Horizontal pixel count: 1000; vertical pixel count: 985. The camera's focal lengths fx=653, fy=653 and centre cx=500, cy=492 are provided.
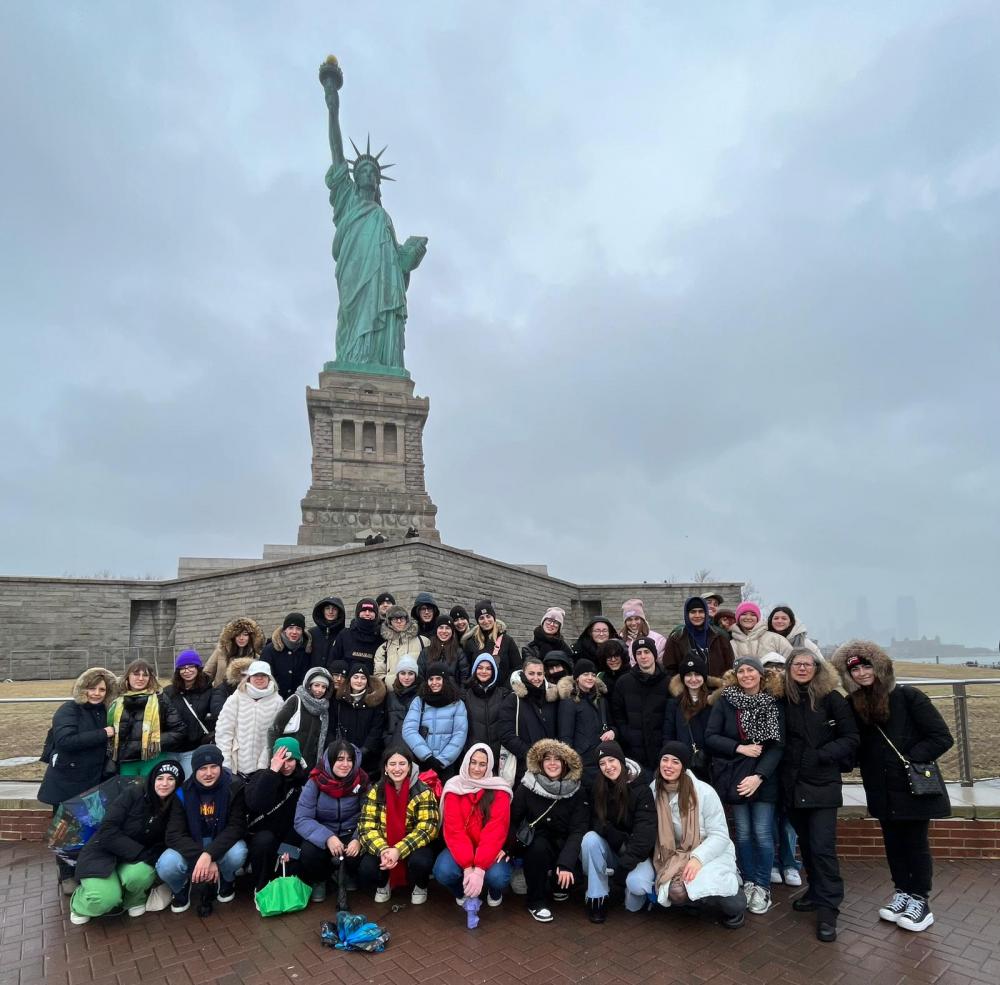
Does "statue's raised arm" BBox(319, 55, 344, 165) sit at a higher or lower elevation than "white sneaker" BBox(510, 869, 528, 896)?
higher

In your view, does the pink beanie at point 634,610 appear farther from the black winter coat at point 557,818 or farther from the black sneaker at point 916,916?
the black sneaker at point 916,916

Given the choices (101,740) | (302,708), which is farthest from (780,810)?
(101,740)

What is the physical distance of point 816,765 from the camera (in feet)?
14.6

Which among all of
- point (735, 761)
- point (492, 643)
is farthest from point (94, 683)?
point (735, 761)

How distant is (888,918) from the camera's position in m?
4.30

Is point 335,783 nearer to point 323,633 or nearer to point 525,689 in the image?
point 525,689

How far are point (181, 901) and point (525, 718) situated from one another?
111 inches

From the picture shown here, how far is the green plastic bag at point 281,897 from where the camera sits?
457 cm

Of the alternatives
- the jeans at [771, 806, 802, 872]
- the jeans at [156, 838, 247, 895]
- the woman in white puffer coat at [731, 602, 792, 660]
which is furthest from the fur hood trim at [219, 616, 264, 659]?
the jeans at [771, 806, 802, 872]

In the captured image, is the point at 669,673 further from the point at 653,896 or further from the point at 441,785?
the point at 441,785

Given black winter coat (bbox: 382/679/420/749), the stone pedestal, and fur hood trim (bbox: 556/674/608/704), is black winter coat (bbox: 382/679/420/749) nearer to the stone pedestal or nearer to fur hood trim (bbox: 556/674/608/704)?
fur hood trim (bbox: 556/674/608/704)

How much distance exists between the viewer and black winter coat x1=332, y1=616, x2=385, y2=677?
22.3 feet

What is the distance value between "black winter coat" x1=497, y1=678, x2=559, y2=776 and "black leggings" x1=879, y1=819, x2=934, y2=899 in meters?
2.42

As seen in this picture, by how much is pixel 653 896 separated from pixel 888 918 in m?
1.51
